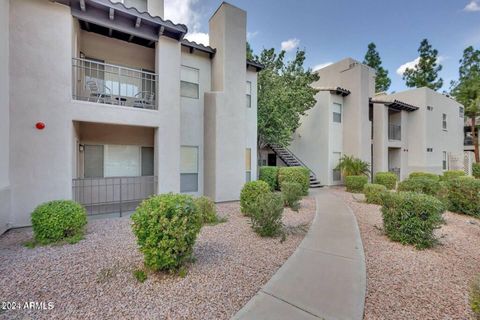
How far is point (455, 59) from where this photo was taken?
27.3m

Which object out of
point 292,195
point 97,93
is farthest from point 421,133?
point 97,93

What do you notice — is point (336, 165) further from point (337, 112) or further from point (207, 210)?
point (207, 210)

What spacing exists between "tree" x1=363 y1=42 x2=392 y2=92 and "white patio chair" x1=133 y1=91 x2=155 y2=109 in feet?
106

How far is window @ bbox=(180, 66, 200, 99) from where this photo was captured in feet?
33.5

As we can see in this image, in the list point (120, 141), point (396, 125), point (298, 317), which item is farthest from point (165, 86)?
point (396, 125)

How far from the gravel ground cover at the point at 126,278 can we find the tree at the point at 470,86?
31572 millimetres

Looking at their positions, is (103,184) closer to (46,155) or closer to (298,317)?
(46,155)

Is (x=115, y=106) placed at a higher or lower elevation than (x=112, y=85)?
lower

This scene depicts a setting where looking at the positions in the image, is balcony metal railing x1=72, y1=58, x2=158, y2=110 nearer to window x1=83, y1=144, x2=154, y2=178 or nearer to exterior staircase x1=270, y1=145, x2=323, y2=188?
window x1=83, y1=144, x2=154, y2=178

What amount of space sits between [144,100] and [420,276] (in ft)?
32.4

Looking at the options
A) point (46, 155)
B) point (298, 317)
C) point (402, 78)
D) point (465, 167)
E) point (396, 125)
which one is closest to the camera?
point (298, 317)

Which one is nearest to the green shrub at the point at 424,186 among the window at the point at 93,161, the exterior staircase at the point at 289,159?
the exterior staircase at the point at 289,159

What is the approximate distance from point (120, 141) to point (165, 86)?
3223 mm

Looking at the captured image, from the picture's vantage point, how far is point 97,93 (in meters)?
8.23
